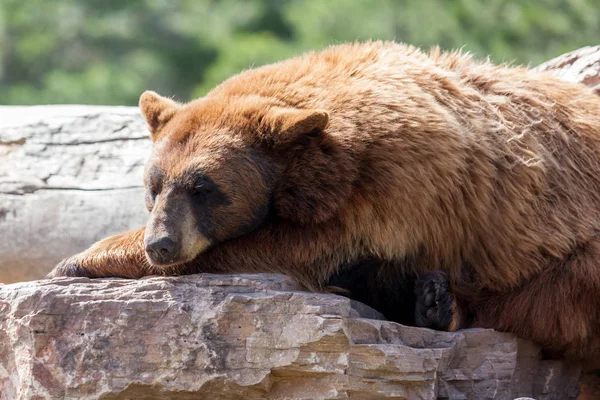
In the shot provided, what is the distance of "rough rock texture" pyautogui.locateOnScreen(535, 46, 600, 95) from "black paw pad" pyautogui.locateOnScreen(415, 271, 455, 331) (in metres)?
2.53

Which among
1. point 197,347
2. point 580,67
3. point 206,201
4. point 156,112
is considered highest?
point 580,67

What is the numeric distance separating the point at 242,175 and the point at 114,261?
89 cm

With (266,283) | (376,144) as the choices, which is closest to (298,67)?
(376,144)

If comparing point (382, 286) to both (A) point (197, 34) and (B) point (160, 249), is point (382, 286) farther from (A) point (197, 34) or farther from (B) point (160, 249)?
(A) point (197, 34)

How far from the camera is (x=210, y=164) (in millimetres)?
5145

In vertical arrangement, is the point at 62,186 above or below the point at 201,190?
below

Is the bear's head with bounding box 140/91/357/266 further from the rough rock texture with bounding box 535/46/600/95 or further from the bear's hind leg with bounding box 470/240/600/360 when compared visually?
the rough rock texture with bounding box 535/46/600/95

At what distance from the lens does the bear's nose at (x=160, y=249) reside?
4883 mm

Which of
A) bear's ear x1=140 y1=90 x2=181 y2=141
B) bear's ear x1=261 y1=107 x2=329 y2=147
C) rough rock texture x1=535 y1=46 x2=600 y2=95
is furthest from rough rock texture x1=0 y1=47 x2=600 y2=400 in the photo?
rough rock texture x1=535 y1=46 x2=600 y2=95

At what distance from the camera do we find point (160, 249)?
4.91 m

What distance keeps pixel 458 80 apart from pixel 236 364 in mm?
2442

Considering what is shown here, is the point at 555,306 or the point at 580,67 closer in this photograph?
the point at 555,306

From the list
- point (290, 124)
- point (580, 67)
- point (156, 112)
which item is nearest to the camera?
point (290, 124)

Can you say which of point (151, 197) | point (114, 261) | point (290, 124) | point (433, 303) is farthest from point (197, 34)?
point (433, 303)
